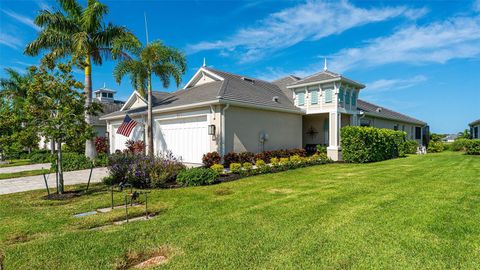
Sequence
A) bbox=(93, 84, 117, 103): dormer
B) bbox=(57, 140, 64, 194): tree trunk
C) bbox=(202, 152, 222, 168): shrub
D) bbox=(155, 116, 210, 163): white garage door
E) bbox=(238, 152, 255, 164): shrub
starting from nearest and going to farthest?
bbox=(57, 140, 64, 194): tree trunk → bbox=(202, 152, 222, 168): shrub → bbox=(238, 152, 255, 164): shrub → bbox=(155, 116, 210, 163): white garage door → bbox=(93, 84, 117, 103): dormer

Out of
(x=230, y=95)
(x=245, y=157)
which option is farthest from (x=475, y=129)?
(x=230, y=95)

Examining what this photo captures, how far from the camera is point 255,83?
64.1 feet

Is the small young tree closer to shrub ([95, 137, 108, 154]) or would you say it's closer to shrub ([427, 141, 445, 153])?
shrub ([95, 137, 108, 154])

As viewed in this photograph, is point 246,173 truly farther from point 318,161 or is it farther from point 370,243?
point 370,243

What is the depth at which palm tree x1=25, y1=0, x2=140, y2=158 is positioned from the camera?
563 inches

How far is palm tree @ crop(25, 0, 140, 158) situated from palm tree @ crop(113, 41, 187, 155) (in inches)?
34.2

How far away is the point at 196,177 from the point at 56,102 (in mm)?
4673

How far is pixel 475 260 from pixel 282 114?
13334 millimetres

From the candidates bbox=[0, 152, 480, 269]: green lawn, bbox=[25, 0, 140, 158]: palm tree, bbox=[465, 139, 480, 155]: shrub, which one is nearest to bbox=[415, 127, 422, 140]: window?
bbox=[465, 139, 480, 155]: shrub

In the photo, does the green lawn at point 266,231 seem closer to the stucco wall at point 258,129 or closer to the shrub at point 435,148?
the stucco wall at point 258,129

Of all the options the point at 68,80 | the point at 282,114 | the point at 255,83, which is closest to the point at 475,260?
the point at 68,80

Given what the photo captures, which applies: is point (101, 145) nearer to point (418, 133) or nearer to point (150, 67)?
point (150, 67)

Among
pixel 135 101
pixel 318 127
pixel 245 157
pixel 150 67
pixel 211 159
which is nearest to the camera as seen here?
pixel 211 159

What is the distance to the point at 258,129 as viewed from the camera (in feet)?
48.4
